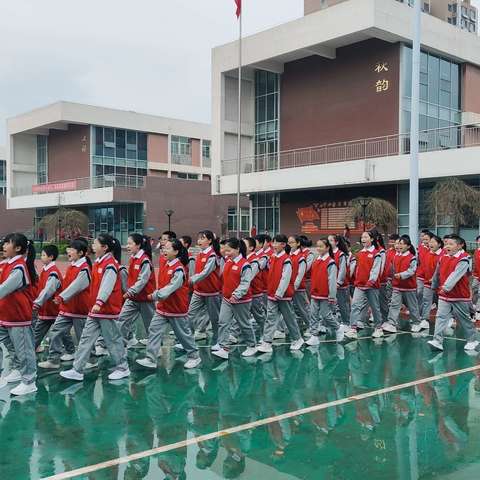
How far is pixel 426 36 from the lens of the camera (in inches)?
966

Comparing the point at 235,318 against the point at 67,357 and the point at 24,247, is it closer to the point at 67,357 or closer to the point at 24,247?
the point at 67,357

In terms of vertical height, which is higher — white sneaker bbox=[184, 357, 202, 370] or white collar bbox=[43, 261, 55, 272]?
white collar bbox=[43, 261, 55, 272]

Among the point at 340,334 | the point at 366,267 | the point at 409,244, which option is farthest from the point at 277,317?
the point at 409,244

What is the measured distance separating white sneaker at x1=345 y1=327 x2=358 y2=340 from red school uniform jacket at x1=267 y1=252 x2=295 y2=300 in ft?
4.73

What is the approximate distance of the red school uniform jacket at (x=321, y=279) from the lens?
8.81 m

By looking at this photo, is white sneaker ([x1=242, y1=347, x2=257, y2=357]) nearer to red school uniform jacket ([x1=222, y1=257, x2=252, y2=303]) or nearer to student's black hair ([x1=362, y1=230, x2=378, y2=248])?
red school uniform jacket ([x1=222, y1=257, x2=252, y2=303])

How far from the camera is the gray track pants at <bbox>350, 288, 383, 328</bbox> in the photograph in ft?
31.1

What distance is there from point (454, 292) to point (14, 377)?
5576 mm

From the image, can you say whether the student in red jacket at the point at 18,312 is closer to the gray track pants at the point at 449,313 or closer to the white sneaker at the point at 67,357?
the white sneaker at the point at 67,357

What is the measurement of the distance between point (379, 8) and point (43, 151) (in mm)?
32407

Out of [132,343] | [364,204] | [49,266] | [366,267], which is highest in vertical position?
[364,204]

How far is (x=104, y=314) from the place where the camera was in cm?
661

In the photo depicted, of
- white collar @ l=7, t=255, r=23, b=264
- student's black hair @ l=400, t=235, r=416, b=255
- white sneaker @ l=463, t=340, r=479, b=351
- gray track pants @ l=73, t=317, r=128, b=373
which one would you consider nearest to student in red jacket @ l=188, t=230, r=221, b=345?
gray track pants @ l=73, t=317, r=128, b=373

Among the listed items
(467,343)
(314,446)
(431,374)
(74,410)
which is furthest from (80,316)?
(467,343)
